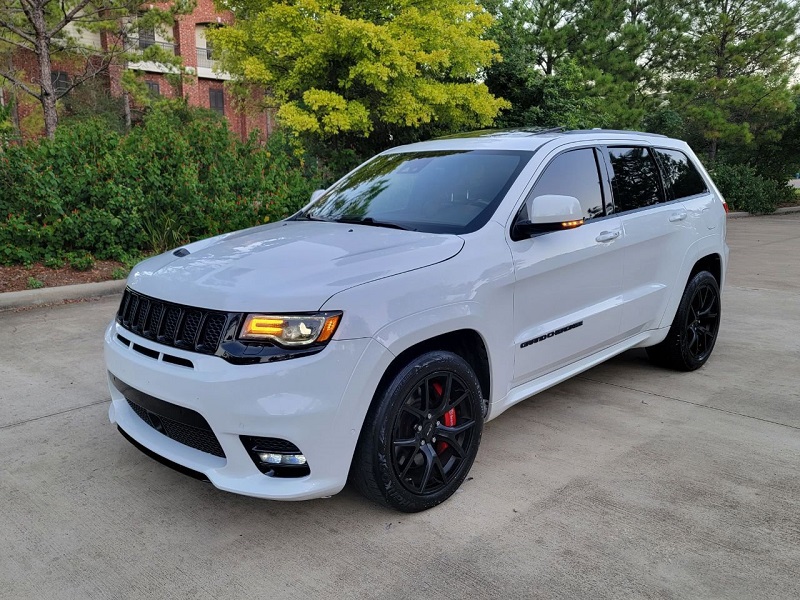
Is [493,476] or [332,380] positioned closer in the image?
[332,380]

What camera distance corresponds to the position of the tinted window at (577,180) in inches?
152

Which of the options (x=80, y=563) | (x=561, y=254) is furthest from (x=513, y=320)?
(x=80, y=563)

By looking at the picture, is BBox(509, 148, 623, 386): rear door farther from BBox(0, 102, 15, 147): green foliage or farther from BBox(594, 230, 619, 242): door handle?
BBox(0, 102, 15, 147): green foliage

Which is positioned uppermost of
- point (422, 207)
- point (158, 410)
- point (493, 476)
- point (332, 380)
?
point (422, 207)

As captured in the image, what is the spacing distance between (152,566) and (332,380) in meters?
1.11

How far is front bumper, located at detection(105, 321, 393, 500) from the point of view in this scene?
2.66 m

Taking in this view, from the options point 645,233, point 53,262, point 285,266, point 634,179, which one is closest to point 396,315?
point 285,266

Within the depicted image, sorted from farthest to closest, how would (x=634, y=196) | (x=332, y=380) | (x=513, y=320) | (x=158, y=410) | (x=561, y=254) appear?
(x=634, y=196) → (x=561, y=254) → (x=513, y=320) → (x=158, y=410) → (x=332, y=380)

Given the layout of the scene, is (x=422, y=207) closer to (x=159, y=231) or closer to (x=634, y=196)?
(x=634, y=196)

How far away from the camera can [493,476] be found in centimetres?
355

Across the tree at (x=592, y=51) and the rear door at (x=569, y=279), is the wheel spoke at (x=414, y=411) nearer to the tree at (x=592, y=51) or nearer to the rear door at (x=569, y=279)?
the rear door at (x=569, y=279)

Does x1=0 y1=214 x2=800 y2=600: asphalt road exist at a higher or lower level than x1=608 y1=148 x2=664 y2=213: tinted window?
lower

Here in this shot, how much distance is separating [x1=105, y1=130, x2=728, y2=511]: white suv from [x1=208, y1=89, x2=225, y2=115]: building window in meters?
45.1

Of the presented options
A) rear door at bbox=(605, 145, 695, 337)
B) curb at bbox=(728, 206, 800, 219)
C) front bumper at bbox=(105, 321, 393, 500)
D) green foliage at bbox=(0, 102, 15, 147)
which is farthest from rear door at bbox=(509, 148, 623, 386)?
curb at bbox=(728, 206, 800, 219)
